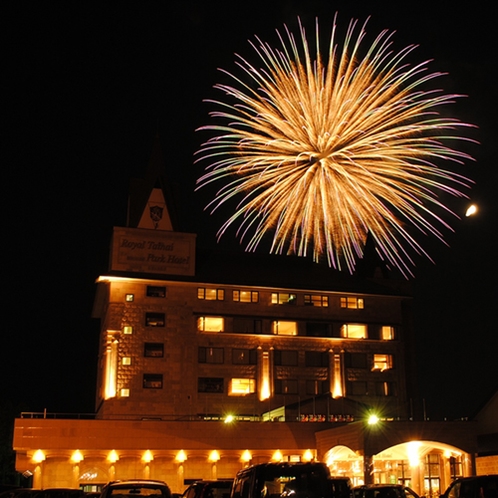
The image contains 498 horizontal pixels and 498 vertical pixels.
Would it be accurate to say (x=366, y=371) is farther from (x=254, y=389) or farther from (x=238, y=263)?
(x=238, y=263)

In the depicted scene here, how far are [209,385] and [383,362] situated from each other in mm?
15681

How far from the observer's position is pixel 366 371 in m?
62.4

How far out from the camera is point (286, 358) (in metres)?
60.8

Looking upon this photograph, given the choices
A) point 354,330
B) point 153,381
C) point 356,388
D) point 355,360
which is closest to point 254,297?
point 354,330

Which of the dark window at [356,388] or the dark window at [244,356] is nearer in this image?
the dark window at [244,356]

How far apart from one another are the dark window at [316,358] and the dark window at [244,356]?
456cm

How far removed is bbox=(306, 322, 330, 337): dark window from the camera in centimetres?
6191

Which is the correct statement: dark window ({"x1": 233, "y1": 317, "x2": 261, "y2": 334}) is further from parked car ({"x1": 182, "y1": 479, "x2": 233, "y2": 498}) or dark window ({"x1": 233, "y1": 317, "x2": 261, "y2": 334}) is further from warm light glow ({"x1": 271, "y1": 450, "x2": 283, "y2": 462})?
parked car ({"x1": 182, "y1": 479, "x2": 233, "y2": 498})

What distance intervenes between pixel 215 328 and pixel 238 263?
772 centimetres

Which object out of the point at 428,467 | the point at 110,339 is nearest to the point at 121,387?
the point at 110,339

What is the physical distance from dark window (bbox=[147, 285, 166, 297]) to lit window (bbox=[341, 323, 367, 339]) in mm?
15818

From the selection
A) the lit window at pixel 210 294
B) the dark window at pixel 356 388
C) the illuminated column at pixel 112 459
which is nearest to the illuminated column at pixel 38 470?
the illuminated column at pixel 112 459

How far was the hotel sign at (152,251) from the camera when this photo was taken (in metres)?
58.4

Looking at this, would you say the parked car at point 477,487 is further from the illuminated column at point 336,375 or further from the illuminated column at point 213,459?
the illuminated column at point 336,375
